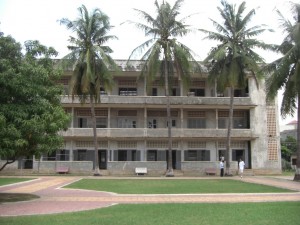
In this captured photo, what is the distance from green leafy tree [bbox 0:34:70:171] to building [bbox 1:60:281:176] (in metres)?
25.2

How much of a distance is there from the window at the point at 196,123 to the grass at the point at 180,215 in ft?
104

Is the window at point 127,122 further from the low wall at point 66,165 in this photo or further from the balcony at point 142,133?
the low wall at point 66,165

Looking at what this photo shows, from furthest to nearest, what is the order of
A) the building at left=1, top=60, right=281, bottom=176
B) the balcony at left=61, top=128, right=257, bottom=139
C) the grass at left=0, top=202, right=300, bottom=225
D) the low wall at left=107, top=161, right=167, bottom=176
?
the building at left=1, top=60, right=281, bottom=176 < the balcony at left=61, top=128, right=257, bottom=139 < the low wall at left=107, top=161, right=167, bottom=176 < the grass at left=0, top=202, right=300, bottom=225

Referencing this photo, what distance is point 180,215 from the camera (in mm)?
11859

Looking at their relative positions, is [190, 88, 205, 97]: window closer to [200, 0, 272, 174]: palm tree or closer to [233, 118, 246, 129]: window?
[233, 118, 246, 129]: window

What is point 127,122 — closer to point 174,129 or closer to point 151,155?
point 151,155

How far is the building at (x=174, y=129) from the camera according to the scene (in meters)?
42.4

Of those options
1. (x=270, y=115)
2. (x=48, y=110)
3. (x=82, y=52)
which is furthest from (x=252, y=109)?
(x=48, y=110)

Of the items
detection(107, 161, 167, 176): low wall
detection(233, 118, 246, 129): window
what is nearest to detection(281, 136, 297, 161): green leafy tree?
detection(233, 118, 246, 129): window

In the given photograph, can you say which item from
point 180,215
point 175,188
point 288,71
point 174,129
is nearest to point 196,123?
point 174,129

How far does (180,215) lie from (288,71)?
63.8 ft

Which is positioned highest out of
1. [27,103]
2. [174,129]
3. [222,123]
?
[222,123]

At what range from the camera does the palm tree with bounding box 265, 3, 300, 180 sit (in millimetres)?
27688

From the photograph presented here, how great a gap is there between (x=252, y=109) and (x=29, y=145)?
3273 centimetres
